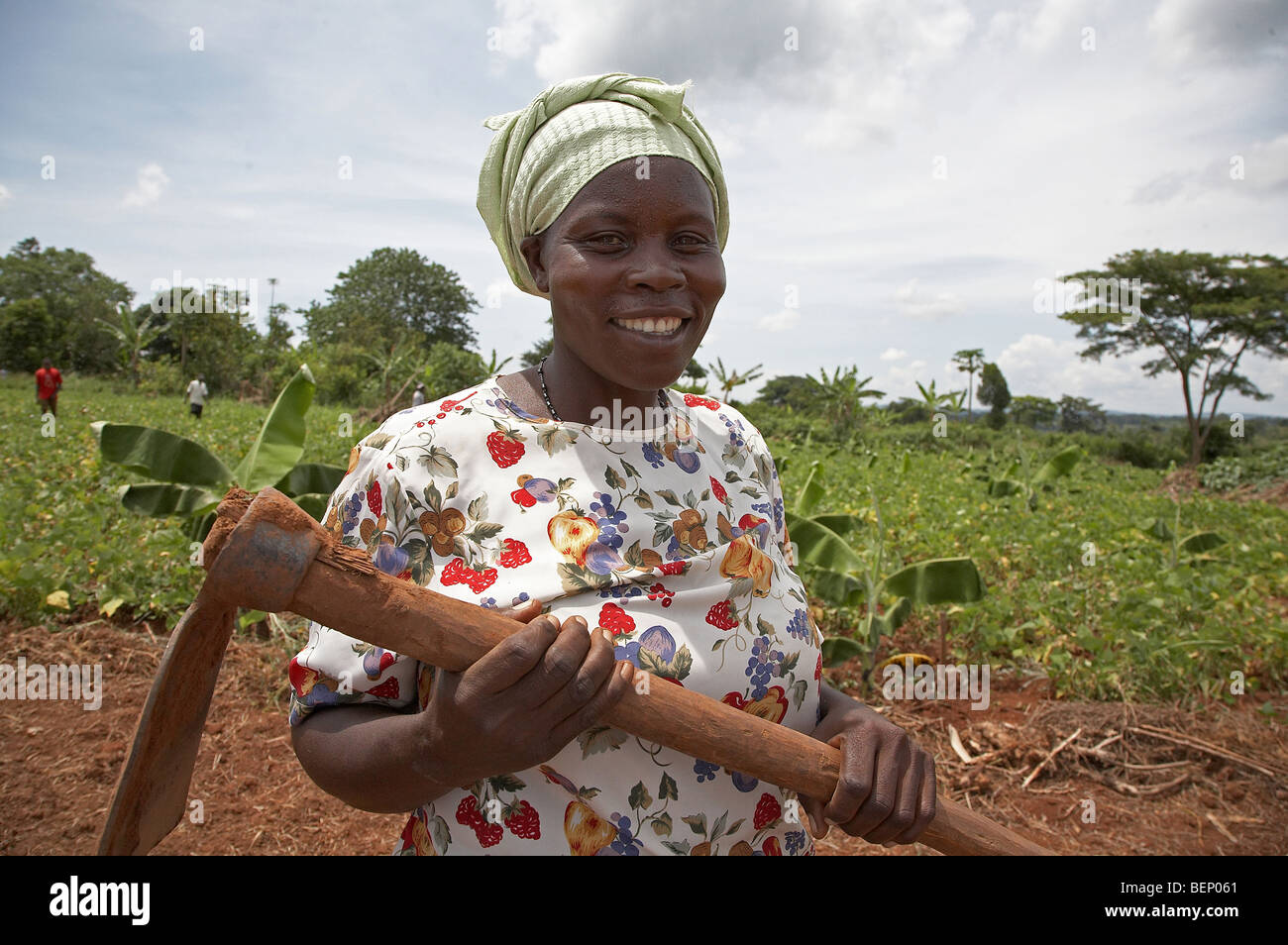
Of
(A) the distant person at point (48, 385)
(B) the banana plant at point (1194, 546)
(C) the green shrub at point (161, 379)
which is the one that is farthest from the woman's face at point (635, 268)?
(C) the green shrub at point (161, 379)

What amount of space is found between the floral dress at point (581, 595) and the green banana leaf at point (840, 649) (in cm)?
246

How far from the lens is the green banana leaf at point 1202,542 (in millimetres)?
5023

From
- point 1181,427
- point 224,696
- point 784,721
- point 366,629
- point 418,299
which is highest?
point 418,299

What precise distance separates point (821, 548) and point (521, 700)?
286cm

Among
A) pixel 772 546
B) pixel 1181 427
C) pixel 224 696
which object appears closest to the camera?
pixel 772 546

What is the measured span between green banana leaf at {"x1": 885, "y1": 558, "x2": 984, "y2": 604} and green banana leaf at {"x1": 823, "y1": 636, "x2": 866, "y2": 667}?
1.03ft

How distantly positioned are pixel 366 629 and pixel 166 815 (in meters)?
0.41

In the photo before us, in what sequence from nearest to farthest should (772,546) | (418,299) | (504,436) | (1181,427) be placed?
(504,436), (772,546), (1181,427), (418,299)

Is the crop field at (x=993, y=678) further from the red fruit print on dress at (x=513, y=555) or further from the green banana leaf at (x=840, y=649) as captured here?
the red fruit print on dress at (x=513, y=555)

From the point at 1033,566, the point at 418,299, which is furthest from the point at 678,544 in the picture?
the point at 418,299

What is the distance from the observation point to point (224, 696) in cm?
338

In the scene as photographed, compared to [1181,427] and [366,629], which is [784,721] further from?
[1181,427]

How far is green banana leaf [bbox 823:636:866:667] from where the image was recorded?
11.9 feet
